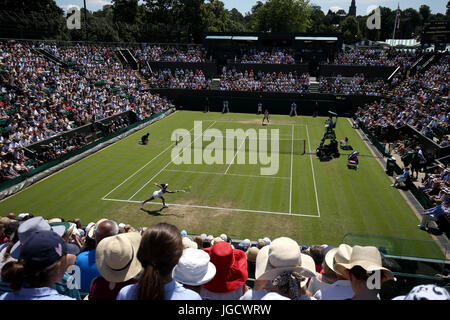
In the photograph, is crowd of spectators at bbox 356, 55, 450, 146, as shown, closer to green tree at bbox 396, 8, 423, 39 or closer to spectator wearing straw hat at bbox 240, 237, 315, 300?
spectator wearing straw hat at bbox 240, 237, 315, 300

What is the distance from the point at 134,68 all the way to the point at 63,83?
690 inches

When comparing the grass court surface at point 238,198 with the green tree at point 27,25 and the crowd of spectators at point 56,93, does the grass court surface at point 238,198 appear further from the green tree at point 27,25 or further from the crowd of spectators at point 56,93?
the green tree at point 27,25

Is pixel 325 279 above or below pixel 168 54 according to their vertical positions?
below

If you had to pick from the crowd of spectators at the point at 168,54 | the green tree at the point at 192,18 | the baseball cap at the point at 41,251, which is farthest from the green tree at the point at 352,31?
the baseball cap at the point at 41,251

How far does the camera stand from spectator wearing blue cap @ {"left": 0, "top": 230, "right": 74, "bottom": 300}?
293 cm

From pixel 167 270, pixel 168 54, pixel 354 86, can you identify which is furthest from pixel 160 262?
pixel 168 54

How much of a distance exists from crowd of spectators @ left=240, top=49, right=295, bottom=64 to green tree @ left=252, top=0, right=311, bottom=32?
3726 cm

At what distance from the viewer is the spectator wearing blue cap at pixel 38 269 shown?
293 centimetres

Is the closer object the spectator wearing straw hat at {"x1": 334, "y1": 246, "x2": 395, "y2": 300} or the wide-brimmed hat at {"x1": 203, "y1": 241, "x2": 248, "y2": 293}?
the spectator wearing straw hat at {"x1": 334, "y1": 246, "x2": 395, "y2": 300}

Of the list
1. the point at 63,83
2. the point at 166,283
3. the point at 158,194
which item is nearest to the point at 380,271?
the point at 166,283

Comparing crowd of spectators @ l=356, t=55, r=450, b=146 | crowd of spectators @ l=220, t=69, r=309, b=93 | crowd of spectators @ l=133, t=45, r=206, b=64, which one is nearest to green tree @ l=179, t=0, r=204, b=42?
crowd of spectators @ l=133, t=45, r=206, b=64

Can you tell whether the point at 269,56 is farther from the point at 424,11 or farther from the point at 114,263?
the point at 424,11

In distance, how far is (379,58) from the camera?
4647 cm

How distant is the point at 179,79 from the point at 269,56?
14096 mm
